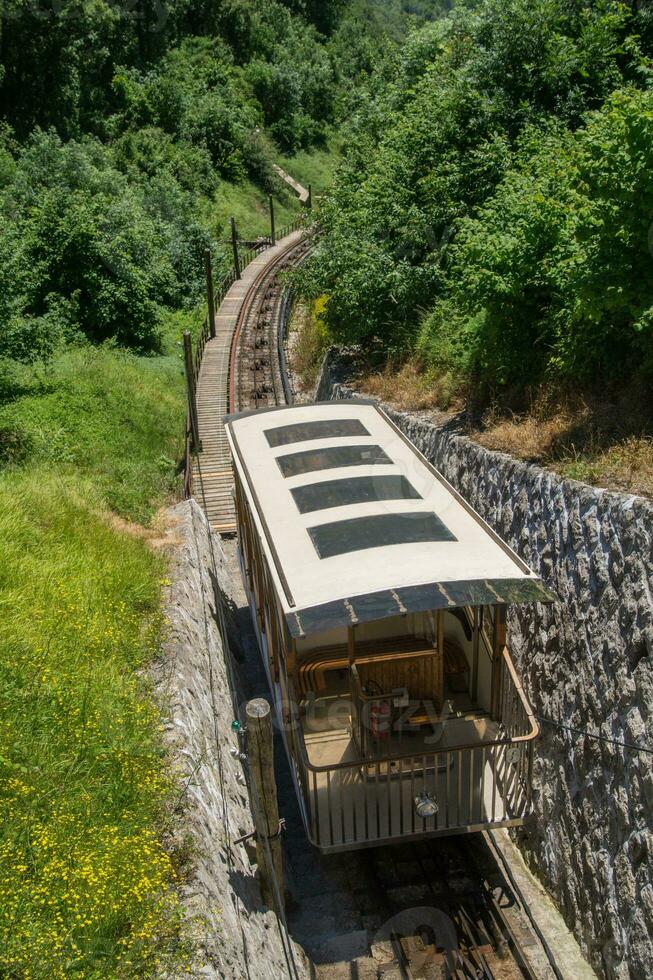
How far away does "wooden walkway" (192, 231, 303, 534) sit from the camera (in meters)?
17.3

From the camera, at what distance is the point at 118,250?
2391cm

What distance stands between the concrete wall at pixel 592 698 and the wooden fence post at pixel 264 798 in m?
3.04

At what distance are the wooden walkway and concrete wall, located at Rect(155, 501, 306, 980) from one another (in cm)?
693

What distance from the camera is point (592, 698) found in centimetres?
729

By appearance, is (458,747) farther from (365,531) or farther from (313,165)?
(313,165)

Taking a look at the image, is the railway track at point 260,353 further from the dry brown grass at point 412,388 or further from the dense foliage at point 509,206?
the dry brown grass at point 412,388

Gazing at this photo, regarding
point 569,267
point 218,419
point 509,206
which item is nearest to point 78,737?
point 569,267

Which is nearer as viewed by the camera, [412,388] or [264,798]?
[264,798]

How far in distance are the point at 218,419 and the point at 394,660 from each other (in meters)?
15.8

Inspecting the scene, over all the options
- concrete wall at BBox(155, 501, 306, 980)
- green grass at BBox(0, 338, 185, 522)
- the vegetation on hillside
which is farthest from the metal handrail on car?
green grass at BBox(0, 338, 185, 522)

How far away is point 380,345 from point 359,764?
1192 cm

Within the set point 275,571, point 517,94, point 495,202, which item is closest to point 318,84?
point 517,94

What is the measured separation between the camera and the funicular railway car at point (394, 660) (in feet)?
22.0

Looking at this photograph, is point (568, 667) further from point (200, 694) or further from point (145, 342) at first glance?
point (145, 342)
